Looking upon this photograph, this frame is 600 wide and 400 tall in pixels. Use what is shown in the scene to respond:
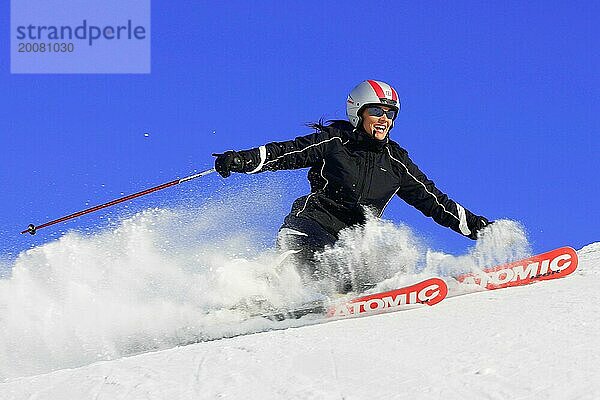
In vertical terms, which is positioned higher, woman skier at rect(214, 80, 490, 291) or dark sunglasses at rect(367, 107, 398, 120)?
dark sunglasses at rect(367, 107, 398, 120)

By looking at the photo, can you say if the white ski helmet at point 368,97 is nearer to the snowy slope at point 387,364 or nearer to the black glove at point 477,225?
the black glove at point 477,225

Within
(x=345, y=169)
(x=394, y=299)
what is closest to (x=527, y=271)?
(x=394, y=299)

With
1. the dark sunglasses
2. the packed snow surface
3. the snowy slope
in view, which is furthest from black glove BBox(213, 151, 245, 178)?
the snowy slope

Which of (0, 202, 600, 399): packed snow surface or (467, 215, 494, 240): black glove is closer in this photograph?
(0, 202, 600, 399): packed snow surface

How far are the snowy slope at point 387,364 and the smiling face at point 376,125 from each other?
2232 mm

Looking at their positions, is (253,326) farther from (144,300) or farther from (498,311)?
(498,311)

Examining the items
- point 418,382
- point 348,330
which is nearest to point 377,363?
point 418,382

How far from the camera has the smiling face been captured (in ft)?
22.7

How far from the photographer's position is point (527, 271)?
6.48m

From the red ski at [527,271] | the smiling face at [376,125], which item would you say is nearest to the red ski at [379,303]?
the red ski at [527,271]

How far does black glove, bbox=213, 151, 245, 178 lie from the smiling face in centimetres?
129

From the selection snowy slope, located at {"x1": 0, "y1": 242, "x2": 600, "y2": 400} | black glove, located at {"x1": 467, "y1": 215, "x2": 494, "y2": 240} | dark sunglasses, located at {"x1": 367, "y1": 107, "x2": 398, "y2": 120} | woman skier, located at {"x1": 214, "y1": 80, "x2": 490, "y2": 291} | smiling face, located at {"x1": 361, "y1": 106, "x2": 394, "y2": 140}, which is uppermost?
dark sunglasses, located at {"x1": 367, "y1": 107, "x2": 398, "y2": 120}

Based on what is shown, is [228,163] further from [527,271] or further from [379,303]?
[527,271]

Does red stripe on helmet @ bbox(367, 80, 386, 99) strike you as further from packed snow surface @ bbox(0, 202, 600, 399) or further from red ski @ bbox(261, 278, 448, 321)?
red ski @ bbox(261, 278, 448, 321)
